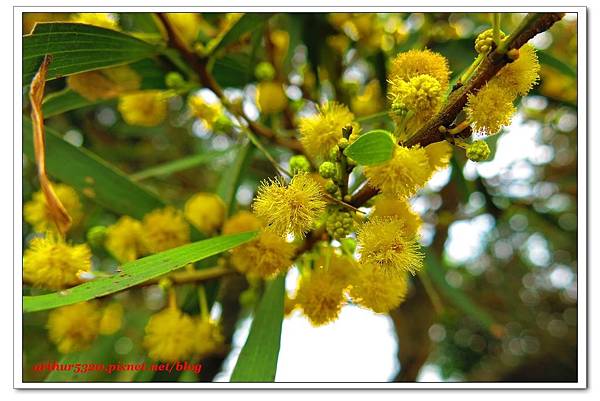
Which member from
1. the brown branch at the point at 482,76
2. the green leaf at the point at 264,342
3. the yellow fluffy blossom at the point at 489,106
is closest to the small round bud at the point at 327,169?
the brown branch at the point at 482,76

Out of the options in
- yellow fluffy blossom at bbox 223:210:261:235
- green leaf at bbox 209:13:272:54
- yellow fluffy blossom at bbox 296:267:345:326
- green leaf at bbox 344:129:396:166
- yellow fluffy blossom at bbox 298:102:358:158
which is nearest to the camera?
green leaf at bbox 344:129:396:166

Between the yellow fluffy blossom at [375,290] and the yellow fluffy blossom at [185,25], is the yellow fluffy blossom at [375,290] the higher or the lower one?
the lower one

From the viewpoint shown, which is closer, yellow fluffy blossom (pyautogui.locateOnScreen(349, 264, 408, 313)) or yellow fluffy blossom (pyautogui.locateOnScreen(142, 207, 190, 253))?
yellow fluffy blossom (pyautogui.locateOnScreen(349, 264, 408, 313))

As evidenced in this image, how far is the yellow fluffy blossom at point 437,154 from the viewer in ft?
3.80

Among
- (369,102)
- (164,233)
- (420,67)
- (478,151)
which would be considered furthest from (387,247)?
(369,102)

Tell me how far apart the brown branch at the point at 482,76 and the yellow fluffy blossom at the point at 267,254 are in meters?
0.42

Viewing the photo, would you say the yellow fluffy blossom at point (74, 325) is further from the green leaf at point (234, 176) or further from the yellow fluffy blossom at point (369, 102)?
the yellow fluffy blossom at point (369, 102)

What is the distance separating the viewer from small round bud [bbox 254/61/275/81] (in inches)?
76.2

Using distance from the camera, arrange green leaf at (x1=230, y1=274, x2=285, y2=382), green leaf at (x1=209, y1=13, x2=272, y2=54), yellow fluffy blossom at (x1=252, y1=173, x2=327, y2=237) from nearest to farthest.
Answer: yellow fluffy blossom at (x1=252, y1=173, x2=327, y2=237) < green leaf at (x1=230, y1=274, x2=285, y2=382) < green leaf at (x1=209, y1=13, x2=272, y2=54)

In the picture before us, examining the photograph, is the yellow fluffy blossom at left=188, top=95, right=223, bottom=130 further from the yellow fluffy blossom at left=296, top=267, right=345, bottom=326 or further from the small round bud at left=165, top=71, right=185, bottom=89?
the yellow fluffy blossom at left=296, top=267, right=345, bottom=326

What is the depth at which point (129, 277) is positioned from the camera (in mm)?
1117

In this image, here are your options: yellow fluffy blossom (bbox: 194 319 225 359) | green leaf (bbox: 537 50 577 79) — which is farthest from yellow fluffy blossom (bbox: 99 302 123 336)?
green leaf (bbox: 537 50 577 79)

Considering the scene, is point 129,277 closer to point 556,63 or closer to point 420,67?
point 420,67

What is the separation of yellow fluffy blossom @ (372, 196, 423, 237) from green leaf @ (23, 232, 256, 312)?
314mm
